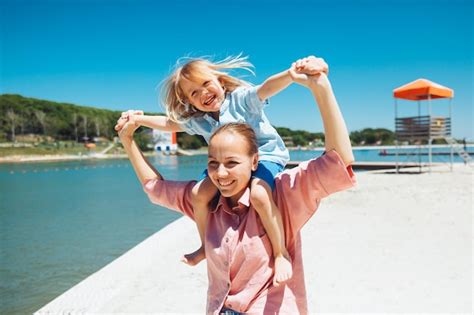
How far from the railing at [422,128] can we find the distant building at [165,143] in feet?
295

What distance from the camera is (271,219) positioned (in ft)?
5.23

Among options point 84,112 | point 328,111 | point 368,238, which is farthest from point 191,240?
point 84,112

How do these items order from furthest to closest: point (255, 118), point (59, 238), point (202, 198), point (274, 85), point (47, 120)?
point (47, 120)
point (59, 238)
point (255, 118)
point (202, 198)
point (274, 85)

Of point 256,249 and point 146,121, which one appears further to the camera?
point 146,121

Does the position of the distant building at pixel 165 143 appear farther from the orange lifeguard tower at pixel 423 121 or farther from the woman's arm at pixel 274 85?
the woman's arm at pixel 274 85

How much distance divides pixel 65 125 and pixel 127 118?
10825 cm

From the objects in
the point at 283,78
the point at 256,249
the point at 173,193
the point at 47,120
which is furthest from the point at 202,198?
the point at 47,120

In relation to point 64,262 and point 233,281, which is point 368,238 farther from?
point 233,281

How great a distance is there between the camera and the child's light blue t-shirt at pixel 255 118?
6.06ft

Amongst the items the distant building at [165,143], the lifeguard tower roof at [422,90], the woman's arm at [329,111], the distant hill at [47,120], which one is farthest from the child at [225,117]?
the distant building at [165,143]

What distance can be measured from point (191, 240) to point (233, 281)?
21.4 feet

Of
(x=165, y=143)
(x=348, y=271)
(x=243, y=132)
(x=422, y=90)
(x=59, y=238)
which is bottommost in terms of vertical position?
(x=165, y=143)

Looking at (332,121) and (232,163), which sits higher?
(332,121)

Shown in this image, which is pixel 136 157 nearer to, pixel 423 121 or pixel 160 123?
pixel 160 123
